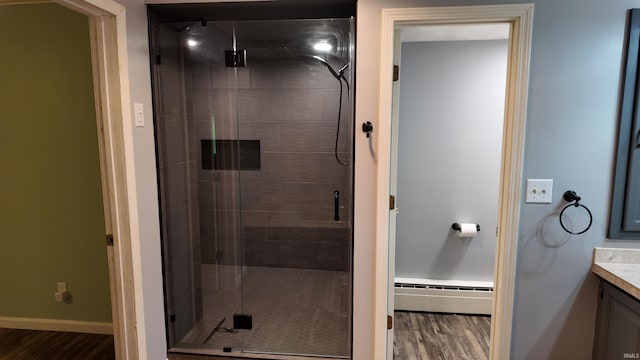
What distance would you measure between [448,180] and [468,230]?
0.44 meters

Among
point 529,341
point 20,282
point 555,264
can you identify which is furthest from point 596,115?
point 20,282

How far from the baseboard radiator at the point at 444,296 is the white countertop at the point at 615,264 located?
3.63 feet

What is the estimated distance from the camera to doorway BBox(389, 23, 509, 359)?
270 centimetres

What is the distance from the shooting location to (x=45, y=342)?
2.42 m

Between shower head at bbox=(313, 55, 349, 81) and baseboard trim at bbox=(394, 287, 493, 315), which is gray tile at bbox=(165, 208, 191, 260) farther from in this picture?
baseboard trim at bbox=(394, 287, 493, 315)

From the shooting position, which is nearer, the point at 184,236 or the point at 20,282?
the point at 184,236

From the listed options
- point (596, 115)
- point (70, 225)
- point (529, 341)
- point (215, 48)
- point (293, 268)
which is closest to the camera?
point (596, 115)

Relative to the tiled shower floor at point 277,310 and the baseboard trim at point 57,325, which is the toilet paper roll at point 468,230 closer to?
the tiled shower floor at point 277,310

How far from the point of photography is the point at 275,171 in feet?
9.12

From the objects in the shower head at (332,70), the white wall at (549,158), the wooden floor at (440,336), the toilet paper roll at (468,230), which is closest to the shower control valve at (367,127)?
the white wall at (549,158)

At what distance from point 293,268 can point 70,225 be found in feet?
5.53

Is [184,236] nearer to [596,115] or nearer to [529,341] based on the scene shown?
[529,341]

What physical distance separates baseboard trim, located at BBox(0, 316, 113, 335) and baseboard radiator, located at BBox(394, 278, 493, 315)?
7.62ft

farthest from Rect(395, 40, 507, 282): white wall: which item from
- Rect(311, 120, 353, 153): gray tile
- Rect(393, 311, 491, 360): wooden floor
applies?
Rect(311, 120, 353, 153): gray tile
